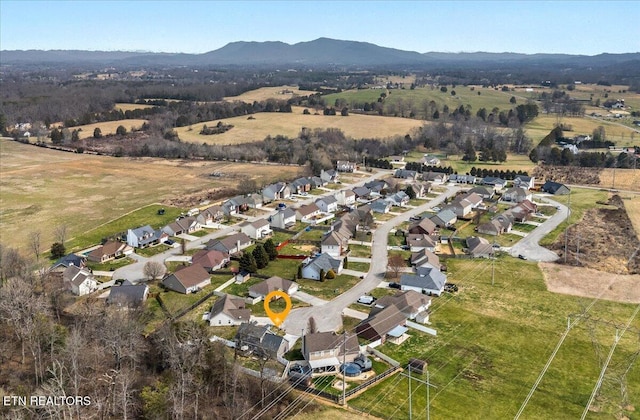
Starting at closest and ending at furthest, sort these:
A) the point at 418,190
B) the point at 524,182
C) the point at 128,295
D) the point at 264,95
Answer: the point at 128,295
the point at 418,190
the point at 524,182
the point at 264,95

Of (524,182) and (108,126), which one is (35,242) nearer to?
(524,182)

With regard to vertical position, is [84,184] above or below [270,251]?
below

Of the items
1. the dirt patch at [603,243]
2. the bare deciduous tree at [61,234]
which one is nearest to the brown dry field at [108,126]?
the bare deciduous tree at [61,234]

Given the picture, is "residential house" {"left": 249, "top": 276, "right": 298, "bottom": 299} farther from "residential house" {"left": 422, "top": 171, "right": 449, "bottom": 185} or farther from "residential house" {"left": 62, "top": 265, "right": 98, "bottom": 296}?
"residential house" {"left": 422, "top": 171, "right": 449, "bottom": 185}

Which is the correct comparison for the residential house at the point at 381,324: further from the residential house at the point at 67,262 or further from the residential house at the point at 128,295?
the residential house at the point at 67,262

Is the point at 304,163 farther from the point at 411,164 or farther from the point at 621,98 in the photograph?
the point at 621,98

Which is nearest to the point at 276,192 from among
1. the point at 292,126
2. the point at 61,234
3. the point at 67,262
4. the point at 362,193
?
the point at 362,193

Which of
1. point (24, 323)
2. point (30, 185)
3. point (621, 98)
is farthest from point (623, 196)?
point (621, 98)

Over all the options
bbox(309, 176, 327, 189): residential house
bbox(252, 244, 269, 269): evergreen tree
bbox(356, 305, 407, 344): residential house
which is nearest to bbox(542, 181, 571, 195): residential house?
bbox(309, 176, 327, 189): residential house
